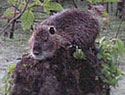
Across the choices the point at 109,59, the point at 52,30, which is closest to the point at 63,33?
the point at 52,30

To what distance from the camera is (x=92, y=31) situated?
270cm

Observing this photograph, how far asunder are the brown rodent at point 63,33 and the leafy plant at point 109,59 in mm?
163

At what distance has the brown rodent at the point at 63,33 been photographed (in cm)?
244

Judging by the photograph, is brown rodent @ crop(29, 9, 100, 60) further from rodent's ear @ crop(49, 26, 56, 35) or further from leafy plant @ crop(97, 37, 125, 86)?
leafy plant @ crop(97, 37, 125, 86)

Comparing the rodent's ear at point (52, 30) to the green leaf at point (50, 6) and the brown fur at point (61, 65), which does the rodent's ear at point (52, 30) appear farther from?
the green leaf at point (50, 6)

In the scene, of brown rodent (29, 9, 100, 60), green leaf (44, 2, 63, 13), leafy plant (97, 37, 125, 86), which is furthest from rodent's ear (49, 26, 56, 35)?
green leaf (44, 2, 63, 13)

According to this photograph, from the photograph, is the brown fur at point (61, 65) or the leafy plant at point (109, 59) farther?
the leafy plant at point (109, 59)

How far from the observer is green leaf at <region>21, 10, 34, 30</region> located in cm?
316

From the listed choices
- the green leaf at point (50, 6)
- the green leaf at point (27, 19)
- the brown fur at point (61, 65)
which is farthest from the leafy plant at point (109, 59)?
the green leaf at point (27, 19)

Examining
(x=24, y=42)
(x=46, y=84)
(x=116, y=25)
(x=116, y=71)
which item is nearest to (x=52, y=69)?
(x=46, y=84)

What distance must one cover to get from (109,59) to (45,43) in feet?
1.87

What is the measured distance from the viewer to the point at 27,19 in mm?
3172

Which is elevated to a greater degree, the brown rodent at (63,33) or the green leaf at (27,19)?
the brown rodent at (63,33)

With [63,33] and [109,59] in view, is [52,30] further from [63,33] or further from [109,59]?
[109,59]
